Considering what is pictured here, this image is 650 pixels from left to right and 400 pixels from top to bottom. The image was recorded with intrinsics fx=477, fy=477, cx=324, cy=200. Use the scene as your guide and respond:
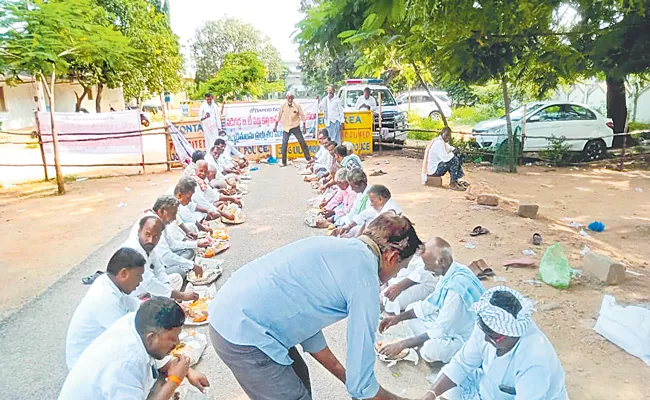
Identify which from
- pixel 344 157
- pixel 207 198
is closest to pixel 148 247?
pixel 207 198

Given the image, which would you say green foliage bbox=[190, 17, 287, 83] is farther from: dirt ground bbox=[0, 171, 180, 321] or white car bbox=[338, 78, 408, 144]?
dirt ground bbox=[0, 171, 180, 321]

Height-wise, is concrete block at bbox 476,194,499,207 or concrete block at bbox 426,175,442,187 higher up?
concrete block at bbox 426,175,442,187

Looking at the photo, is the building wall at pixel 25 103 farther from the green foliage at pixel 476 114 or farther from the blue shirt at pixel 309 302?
the blue shirt at pixel 309 302

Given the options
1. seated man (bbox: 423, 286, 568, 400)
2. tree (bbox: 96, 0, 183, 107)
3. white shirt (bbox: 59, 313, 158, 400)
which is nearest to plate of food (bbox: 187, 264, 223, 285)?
white shirt (bbox: 59, 313, 158, 400)

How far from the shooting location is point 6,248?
20.3 feet

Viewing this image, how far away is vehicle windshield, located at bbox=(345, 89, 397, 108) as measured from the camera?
15.2 meters

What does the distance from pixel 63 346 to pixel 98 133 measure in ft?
29.6

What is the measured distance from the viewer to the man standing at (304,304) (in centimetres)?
180

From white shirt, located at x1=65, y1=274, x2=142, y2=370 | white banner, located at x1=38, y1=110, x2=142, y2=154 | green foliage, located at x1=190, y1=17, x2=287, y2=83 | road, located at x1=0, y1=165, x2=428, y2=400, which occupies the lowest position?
road, located at x1=0, y1=165, x2=428, y2=400

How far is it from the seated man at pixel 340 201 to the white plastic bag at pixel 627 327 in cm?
331

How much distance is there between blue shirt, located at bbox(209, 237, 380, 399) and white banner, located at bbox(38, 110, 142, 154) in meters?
10.7

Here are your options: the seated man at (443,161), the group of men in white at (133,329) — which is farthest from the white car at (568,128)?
the group of men in white at (133,329)

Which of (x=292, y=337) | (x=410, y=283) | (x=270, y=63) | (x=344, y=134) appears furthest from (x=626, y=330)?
(x=270, y=63)

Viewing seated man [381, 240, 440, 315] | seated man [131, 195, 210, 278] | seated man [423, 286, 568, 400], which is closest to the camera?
seated man [423, 286, 568, 400]
